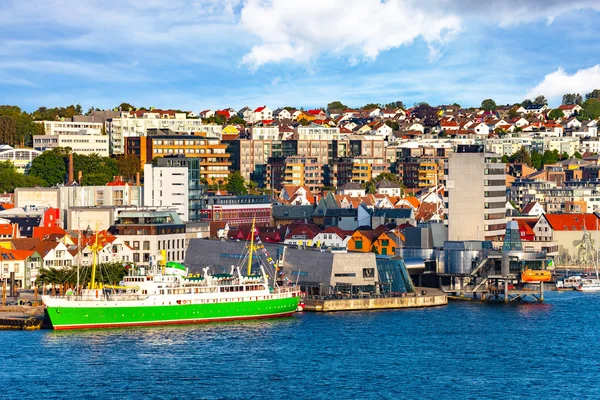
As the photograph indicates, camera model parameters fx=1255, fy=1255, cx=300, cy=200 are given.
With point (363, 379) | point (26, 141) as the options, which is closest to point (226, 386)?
point (363, 379)

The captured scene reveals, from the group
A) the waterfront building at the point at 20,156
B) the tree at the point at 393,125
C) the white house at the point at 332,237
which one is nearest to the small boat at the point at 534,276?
the white house at the point at 332,237

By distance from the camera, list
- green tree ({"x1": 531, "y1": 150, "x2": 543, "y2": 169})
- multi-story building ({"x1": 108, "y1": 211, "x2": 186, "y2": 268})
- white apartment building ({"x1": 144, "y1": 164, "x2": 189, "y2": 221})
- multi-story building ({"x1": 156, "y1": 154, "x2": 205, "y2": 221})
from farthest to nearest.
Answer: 1. green tree ({"x1": 531, "y1": 150, "x2": 543, "y2": 169})
2. multi-story building ({"x1": 156, "y1": 154, "x2": 205, "y2": 221})
3. white apartment building ({"x1": 144, "y1": 164, "x2": 189, "y2": 221})
4. multi-story building ({"x1": 108, "y1": 211, "x2": 186, "y2": 268})

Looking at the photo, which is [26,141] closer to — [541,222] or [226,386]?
[541,222]

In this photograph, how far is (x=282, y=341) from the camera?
197 ft

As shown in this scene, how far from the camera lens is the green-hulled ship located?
63750 millimetres

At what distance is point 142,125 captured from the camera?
14638 centimetres

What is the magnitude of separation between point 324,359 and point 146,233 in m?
33.2

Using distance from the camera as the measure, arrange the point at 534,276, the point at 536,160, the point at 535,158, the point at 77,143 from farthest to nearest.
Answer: the point at 535,158
the point at 536,160
the point at 77,143
the point at 534,276

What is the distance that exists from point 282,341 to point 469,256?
20.8 meters

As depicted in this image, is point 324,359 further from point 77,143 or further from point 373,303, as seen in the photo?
point 77,143

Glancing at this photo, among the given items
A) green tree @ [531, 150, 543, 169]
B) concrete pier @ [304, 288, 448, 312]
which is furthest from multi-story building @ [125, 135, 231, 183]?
concrete pier @ [304, 288, 448, 312]

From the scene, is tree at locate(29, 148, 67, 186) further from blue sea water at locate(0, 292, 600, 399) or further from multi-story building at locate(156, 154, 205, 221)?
blue sea water at locate(0, 292, 600, 399)

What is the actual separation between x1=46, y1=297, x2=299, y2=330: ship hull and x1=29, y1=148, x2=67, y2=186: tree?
60.7m

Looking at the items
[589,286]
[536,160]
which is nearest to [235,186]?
[536,160]
